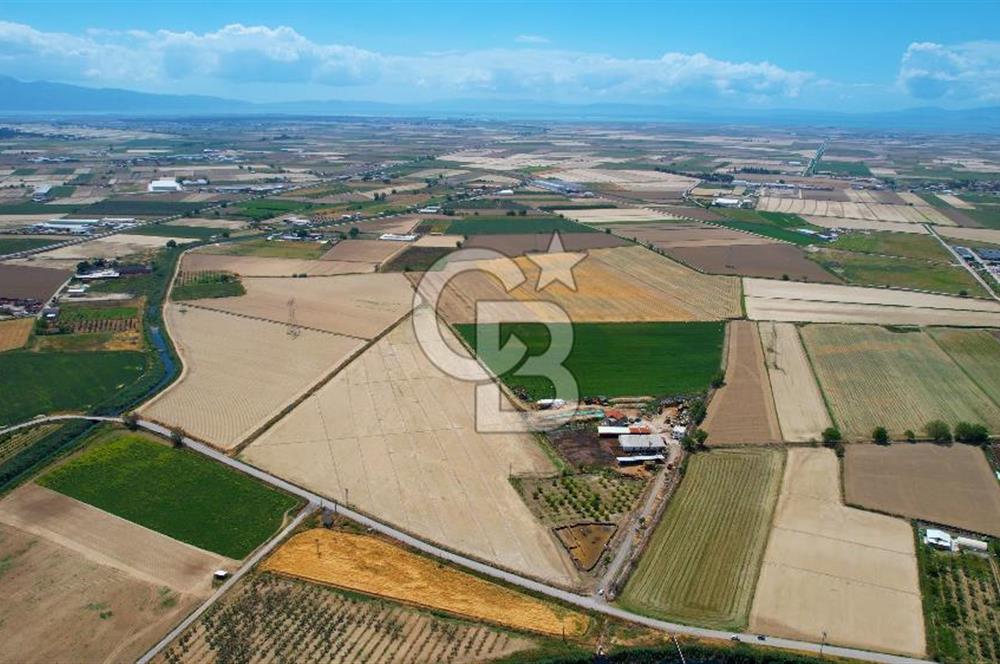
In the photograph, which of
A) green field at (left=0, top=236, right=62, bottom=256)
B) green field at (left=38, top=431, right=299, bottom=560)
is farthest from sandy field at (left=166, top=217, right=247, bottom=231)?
green field at (left=38, top=431, right=299, bottom=560)

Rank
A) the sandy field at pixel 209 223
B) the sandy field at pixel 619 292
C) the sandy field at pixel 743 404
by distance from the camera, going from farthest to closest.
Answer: the sandy field at pixel 209 223 → the sandy field at pixel 619 292 → the sandy field at pixel 743 404

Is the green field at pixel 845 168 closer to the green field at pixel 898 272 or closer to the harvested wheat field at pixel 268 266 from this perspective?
the green field at pixel 898 272

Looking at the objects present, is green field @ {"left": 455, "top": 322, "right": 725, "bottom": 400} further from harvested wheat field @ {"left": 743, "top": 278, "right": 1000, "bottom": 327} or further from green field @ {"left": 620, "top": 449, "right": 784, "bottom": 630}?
green field @ {"left": 620, "top": 449, "right": 784, "bottom": 630}

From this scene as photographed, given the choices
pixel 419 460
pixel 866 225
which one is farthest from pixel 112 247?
pixel 866 225

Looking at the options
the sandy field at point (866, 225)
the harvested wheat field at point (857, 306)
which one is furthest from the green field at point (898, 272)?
the sandy field at point (866, 225)

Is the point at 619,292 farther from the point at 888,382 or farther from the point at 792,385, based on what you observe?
the point at 888,382
